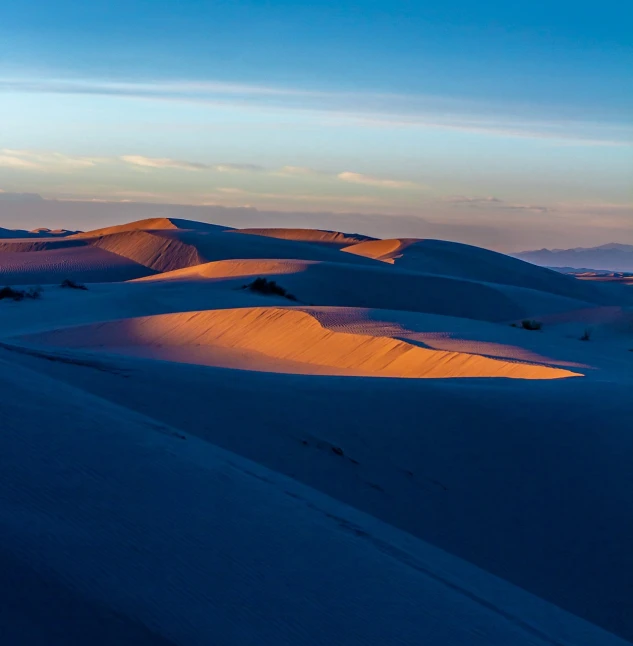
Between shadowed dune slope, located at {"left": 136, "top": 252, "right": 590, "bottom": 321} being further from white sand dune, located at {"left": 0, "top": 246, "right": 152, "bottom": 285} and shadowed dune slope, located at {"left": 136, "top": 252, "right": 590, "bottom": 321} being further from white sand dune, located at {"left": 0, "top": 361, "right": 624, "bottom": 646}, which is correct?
white sand dune, located at {"left": 0, "top": 361, "right": 624, "bottom": 646}

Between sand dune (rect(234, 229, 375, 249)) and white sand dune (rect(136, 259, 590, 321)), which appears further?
sand dune (rect(234, 229, 375, 249))

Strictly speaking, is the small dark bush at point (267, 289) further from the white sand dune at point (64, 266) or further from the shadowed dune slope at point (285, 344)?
the white sand dune at point (64, 266)

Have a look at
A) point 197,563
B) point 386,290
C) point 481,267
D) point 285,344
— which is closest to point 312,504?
point 197,563

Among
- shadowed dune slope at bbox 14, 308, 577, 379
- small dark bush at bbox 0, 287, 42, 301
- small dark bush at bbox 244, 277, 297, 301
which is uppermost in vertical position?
small dark bush at bbox 244, 277, 297, 301

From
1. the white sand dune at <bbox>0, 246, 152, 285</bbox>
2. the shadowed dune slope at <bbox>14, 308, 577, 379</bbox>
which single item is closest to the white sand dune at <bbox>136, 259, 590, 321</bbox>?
the shadowed dune slope at <bbox>14, 308, 577, 379</bbox>

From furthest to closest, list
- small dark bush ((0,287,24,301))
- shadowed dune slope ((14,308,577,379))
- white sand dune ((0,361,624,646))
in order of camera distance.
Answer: small dark bush ((0,287,24,301)) < shadowed dune slope ((14,308,577,379)) < white sand dune ((0,361,624,646))

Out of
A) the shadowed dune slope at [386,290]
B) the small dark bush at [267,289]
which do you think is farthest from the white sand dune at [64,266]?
the small dark bush at [267,289]

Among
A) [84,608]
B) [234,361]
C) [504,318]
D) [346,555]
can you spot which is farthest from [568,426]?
[504,318]
